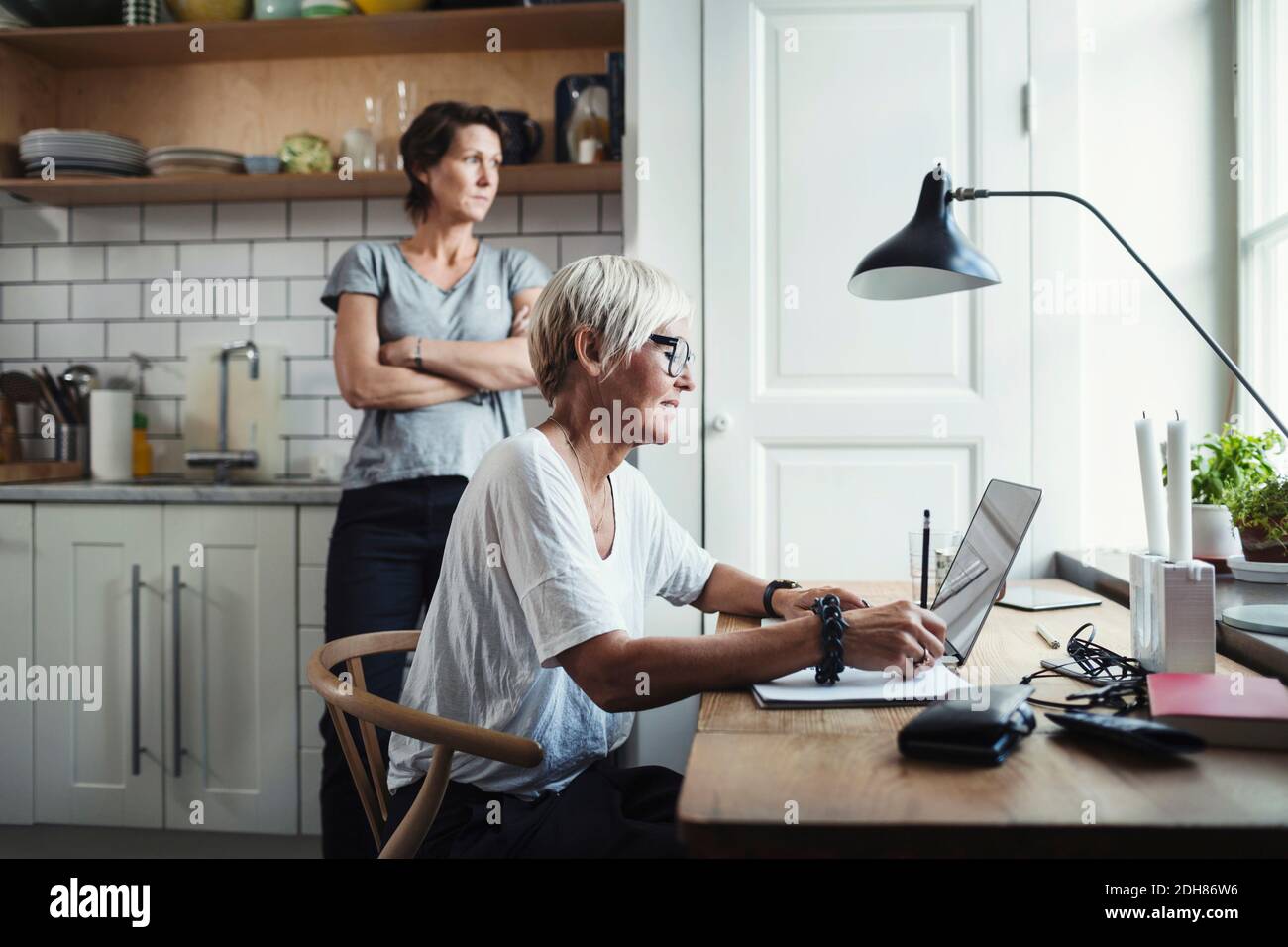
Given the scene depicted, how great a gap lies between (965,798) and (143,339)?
10.1 ft

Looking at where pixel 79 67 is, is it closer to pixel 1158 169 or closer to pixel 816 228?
pixel 816 228

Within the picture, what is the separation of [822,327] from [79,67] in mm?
2577

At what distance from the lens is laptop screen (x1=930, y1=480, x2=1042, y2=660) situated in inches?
50.0

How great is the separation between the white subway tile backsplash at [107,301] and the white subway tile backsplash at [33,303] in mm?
48

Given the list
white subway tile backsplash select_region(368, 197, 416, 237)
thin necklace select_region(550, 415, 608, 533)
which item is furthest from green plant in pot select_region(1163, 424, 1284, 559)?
white subway tile backsplash select_region(368, 197, 416, 237)

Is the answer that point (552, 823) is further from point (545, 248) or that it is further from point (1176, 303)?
point (545, 248)

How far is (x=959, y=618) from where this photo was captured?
1.38m

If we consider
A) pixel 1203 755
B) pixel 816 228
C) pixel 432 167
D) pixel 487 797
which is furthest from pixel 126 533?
pixel 1203 755

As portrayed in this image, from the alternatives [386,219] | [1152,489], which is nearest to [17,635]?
[386,219]

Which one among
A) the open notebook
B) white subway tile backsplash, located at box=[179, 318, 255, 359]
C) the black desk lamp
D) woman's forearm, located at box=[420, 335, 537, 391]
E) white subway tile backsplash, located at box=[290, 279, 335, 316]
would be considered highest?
white subway tile backsplash, located at box=[290, 279, 335, 316]

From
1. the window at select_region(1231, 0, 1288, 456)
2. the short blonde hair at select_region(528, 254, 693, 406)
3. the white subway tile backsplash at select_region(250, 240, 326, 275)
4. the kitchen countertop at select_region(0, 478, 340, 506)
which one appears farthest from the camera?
the white subway tile backsplash at select_region(250, 240, 326, 275)

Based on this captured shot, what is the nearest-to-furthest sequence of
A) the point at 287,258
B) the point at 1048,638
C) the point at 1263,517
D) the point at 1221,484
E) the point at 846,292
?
the point at 1048,638 < the point at 1263,517 < the point at 1221,484 < the point at 846,292 < the point at 287,258

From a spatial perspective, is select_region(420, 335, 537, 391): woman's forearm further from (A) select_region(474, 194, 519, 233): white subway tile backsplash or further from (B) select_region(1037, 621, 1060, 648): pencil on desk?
(B) select_region(1037, 621, 1060, 648): pencil on desk

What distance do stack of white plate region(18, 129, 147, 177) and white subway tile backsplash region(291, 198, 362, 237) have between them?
0.49 m
